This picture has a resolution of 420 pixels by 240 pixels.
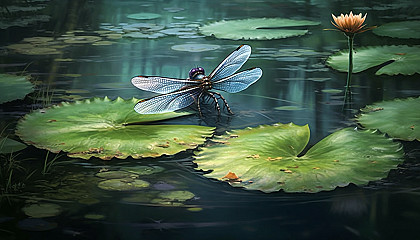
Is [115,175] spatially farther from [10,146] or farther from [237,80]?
[237,80]

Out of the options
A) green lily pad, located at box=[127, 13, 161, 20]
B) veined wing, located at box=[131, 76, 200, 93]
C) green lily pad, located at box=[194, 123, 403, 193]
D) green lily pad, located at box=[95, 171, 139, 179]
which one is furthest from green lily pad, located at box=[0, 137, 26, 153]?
green lily pad, located at box=[127, 13, 161, 20]

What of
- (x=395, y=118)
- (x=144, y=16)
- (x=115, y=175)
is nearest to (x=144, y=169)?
(x=115, y=175)

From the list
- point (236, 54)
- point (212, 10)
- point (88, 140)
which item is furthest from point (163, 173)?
point (212, 10)

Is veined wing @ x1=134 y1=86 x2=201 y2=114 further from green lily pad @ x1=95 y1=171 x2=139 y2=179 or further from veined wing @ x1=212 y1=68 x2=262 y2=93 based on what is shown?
green lily pad @ x1=95 y1=171 x2=139 y2=179

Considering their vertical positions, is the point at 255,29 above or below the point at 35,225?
above

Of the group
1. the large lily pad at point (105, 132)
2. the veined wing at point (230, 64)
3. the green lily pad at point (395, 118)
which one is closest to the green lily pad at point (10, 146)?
the large lily pad at point (105, 132)
